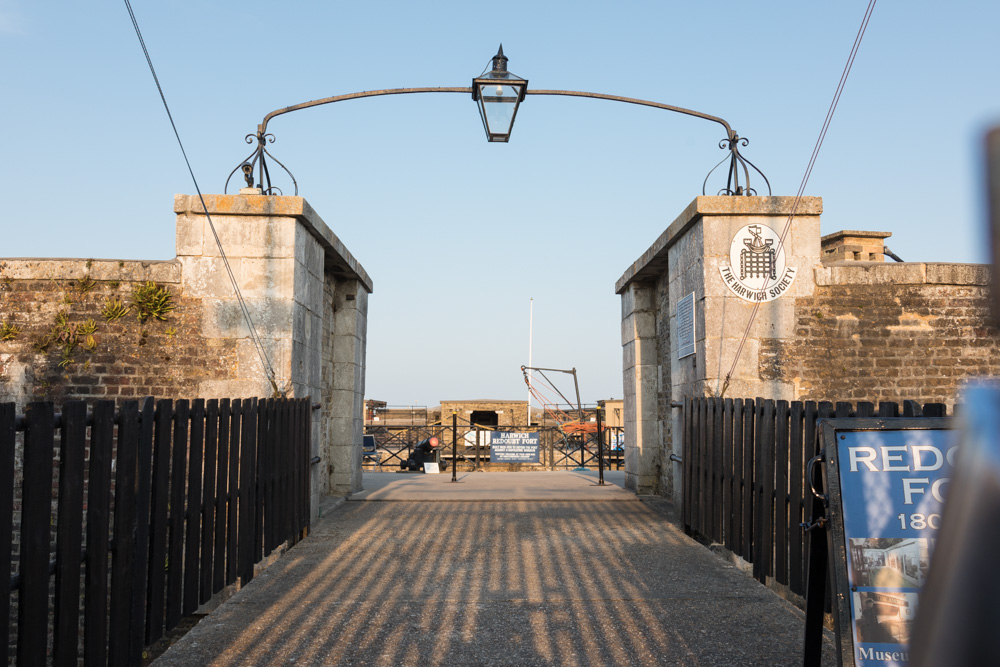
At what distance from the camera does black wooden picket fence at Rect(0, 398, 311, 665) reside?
327 cm

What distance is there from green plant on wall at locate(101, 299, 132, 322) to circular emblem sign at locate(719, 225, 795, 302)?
6358 millimetres

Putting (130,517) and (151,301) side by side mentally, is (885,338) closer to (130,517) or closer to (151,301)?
(130,517)

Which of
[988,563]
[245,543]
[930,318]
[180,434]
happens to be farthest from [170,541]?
[930,318]

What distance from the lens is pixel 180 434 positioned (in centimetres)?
493

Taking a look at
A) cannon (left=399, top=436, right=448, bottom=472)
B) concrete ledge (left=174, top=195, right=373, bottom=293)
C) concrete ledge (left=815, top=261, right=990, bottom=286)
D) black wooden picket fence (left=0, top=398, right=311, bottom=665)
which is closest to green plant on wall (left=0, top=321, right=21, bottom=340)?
concrete ledge (left=174, top=195, right=373, bottom=293)

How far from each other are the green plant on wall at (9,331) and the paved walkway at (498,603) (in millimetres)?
3793

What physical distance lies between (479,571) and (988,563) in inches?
245

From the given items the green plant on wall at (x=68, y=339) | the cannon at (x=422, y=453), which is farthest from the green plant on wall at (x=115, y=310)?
the cannon at (x=422, y=453)

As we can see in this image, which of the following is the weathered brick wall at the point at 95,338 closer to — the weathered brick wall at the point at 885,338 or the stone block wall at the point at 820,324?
the stone block wall at the point at 820,324

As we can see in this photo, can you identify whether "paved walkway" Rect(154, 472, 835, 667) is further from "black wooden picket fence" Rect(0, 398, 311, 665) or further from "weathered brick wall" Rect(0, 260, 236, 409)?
"weathered brick wall" Rect(0, 260, 236, 409)

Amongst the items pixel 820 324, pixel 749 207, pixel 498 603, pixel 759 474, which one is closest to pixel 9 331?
pixel 498 603

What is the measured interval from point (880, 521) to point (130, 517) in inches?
144

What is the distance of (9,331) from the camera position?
8.43 metres

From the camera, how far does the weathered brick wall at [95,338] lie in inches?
329
